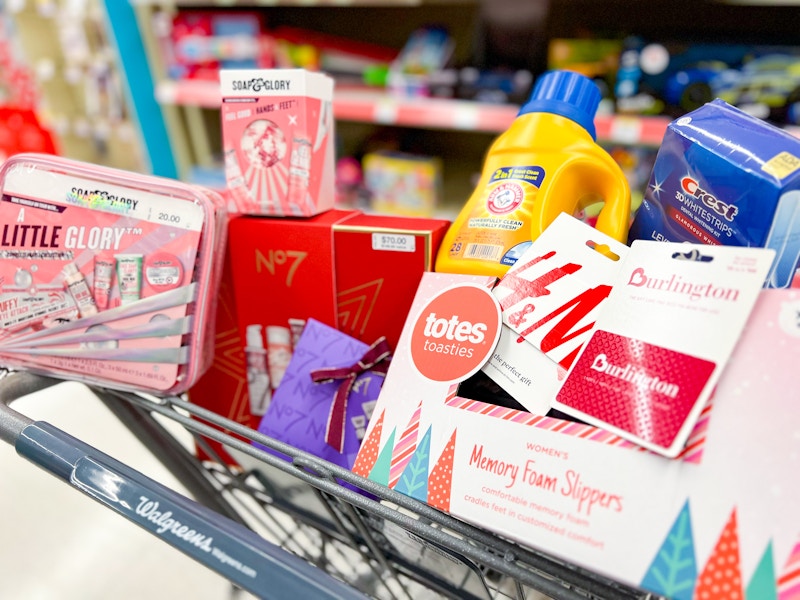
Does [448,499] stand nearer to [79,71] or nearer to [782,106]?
[782,106]

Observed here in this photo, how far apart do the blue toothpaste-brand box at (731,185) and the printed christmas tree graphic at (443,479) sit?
28 cm

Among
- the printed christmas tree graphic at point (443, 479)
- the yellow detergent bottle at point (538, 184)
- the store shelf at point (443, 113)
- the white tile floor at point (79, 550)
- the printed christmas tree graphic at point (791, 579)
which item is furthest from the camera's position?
the store shelf at point (443, 113)

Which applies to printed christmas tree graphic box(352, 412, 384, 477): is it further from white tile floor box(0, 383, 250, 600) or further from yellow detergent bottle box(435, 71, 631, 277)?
white tile floor box(0, 383, 250, 600)

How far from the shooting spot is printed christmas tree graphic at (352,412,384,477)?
47 cm

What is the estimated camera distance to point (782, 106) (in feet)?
3.85

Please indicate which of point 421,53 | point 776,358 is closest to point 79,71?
point 421,53

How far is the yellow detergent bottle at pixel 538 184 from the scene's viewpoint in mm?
544

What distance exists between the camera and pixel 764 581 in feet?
1.09

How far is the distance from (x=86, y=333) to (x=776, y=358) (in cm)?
66

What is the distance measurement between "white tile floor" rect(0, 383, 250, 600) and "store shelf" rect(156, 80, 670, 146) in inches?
42.2

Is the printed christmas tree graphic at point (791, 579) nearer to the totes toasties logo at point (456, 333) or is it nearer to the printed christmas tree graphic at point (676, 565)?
the printed christmas tree graphic at point (676, 565)

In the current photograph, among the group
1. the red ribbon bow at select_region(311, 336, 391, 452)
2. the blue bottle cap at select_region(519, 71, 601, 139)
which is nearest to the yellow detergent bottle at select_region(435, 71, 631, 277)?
the blue bottle cap at select_region(519, 71, 601, 139)

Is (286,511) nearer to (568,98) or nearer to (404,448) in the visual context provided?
(404,448)

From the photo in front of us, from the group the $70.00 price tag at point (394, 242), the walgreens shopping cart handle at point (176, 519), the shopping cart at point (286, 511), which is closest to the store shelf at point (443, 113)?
the $70.00 price tag at point (394, 242)
